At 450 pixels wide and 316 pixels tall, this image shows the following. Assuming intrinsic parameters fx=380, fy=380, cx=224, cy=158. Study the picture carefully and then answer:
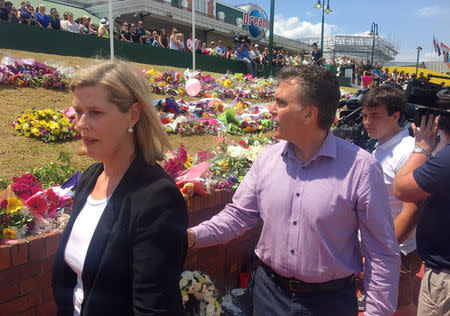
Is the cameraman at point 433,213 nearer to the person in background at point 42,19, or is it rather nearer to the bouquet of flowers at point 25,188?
the bouquet of flowers at point 25,188

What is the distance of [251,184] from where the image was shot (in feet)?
6.59

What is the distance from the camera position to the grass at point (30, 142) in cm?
459

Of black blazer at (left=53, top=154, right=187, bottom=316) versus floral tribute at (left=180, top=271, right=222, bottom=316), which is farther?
floral tribute at (left=180, top=271, right=222, bottom=316)

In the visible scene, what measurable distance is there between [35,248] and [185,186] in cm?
107

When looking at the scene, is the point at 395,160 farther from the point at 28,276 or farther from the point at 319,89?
the point at 28,276

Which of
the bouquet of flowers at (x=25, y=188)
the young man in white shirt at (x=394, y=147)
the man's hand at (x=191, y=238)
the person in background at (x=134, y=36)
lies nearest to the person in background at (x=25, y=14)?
the person in background at (x=134, y=36)

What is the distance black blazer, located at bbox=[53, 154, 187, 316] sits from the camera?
1.34 metres

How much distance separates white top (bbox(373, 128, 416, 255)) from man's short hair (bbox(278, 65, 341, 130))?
125cm

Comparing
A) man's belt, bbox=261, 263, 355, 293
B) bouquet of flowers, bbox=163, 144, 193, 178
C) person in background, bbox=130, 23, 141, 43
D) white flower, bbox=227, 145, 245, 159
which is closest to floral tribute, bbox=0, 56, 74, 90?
white flower, bbox=227, 145, 245, 159

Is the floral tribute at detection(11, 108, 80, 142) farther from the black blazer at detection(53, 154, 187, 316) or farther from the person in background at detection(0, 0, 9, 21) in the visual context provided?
the person in background at detection(0, 0, 9, 21)

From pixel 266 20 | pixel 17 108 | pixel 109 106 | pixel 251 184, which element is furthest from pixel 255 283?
pixel 266 20

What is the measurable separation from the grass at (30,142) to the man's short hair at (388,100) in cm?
304

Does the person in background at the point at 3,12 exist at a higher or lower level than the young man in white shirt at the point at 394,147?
higher

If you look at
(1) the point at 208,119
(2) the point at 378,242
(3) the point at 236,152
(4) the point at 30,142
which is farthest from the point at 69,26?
(2) the point at 378,242
